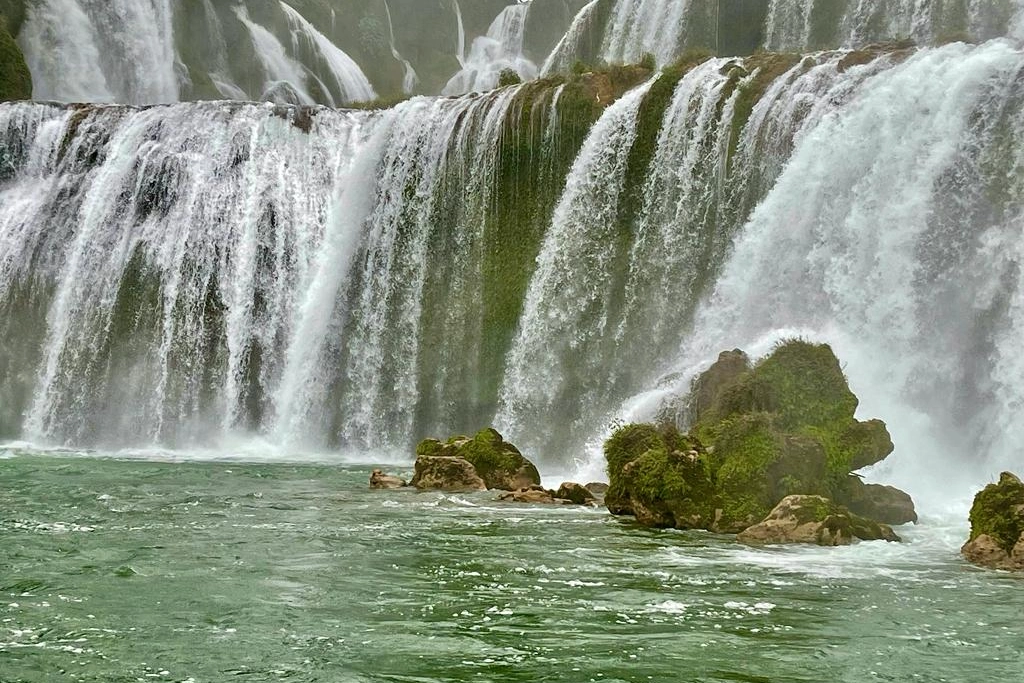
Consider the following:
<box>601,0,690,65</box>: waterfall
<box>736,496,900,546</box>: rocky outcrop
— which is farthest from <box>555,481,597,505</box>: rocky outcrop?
<box>601,0,690,65</box>: waterfall

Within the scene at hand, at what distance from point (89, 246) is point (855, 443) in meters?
22.9

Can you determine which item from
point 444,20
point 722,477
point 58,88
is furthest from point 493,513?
point 444,20

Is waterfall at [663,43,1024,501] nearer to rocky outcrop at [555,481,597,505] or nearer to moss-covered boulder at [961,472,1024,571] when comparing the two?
rocky outcrop at [555,481,597,505]

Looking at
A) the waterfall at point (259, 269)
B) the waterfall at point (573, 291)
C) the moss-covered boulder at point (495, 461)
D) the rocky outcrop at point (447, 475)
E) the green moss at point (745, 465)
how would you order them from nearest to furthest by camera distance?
the green moss at point (745, 465)
the rocky outcrop at point (447, 475)
the moss-covered boulder at point (495, 461)
the waterfall at point (573, 291)
the waterfall at point (259, 269)

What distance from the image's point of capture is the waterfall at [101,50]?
42.6 metres

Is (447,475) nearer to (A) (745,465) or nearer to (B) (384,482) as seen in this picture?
(B) (384,482)

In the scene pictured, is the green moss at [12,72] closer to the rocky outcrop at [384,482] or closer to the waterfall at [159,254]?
the waterfall at [159,254]

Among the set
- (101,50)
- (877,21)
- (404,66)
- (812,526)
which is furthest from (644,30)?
(812,526)

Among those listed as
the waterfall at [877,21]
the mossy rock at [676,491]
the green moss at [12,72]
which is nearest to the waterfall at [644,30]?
the waterfall at [877,21]

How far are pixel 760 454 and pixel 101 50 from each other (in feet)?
118

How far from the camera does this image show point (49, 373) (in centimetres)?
3133

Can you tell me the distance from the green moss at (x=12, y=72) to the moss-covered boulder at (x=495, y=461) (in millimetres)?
24139

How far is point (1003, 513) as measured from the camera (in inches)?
492

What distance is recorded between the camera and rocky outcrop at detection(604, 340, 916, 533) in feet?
48.2
